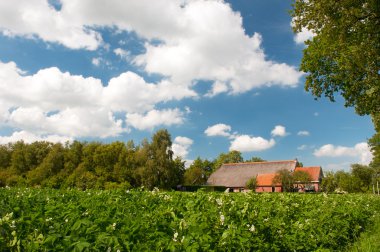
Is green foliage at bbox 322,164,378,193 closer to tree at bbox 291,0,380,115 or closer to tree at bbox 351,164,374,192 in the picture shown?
tree at bbox 351,164,374,192

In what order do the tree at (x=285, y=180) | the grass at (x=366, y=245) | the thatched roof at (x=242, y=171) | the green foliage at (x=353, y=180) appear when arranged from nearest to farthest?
the grass at (x=366, y=245), the tree at (x=285, y=180), the green foliage at (x=353, y=180), the thatched roof at (x=242, y=171)

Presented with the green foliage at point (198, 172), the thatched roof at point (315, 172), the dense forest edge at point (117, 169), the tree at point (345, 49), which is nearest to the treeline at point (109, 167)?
the dense forest edge at point (117, 169)

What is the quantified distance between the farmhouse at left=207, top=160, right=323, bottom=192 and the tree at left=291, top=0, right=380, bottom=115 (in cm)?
5258

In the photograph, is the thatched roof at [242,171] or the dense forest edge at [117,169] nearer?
the dense forest edge at [117,169]

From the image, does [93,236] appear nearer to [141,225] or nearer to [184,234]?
[141,225]

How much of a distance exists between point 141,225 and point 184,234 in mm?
557

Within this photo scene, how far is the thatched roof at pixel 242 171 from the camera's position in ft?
250

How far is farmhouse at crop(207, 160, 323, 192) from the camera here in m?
71.4

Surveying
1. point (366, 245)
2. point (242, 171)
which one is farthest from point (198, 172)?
point (366, 245)

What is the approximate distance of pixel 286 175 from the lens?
58562 mm

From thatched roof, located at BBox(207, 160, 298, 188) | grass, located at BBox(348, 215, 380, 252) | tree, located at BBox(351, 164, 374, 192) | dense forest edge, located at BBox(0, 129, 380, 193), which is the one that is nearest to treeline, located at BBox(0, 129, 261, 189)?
dense forest edge, located at BBox(0, 129, 380, 193)

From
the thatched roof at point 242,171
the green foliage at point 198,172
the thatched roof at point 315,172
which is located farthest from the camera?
the green foliage at point 198,172

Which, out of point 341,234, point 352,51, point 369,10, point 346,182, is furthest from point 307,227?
point 346,182

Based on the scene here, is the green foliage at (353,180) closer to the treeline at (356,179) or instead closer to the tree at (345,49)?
the treeline at (356,179)
